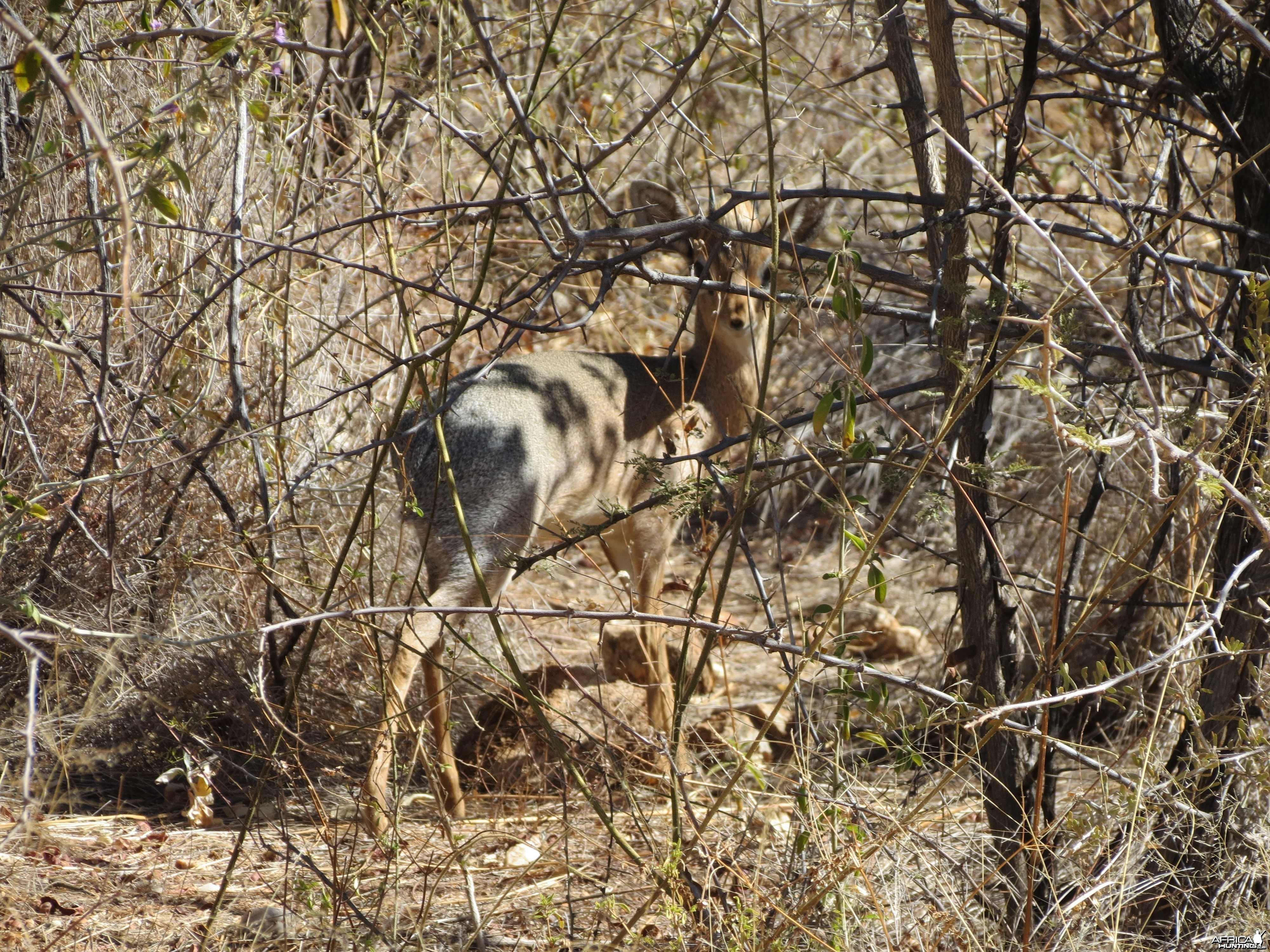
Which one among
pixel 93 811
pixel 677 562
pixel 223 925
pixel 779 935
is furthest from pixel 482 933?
pixel 677 562

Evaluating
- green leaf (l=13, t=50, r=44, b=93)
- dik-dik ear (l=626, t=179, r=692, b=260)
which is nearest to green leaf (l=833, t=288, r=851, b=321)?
green leaf (l=13, t=50, r=44, b=93)

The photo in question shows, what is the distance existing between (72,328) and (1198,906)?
3594 mm

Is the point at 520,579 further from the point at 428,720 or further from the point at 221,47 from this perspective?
the point at 221,47

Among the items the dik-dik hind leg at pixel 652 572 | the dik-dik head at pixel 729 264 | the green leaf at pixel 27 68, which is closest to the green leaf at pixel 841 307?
the green leaf at pixel 27 68

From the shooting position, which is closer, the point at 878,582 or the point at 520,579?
the point at 878,582

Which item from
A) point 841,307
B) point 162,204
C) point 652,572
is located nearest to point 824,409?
point 841,307

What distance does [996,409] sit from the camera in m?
5.43

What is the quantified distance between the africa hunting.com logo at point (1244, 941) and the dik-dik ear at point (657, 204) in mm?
2577

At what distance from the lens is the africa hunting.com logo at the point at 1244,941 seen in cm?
235

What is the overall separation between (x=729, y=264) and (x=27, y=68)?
9.32 feet

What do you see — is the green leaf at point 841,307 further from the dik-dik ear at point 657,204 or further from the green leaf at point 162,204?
the dik-dik ear at point 657,204

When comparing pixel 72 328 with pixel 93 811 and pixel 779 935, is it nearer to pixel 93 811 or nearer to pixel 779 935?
pixel 93 811

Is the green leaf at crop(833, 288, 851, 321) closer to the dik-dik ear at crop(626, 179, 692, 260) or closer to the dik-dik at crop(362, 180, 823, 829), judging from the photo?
the dik-dik at crop(362, 180, 823, 829)

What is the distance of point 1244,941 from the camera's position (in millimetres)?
2424
